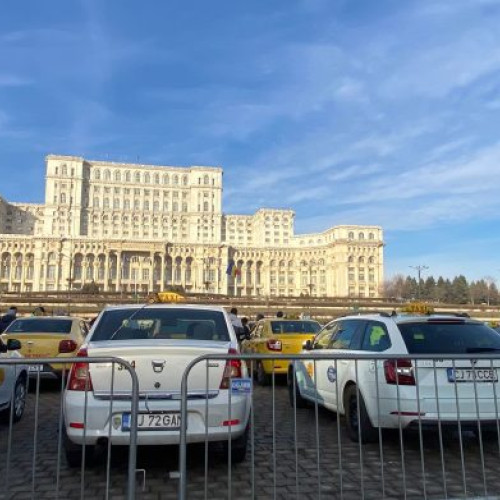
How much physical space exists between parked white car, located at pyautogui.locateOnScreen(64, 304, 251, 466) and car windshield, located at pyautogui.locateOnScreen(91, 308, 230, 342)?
0.52 meters

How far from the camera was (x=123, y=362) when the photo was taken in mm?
4258

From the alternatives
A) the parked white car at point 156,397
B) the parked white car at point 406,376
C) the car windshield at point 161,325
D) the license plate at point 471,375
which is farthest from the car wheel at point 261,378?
the license plate at point 471,375

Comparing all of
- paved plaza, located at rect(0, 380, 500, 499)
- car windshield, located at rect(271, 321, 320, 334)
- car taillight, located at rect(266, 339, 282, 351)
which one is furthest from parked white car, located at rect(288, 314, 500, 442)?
car windshield, located at rect(271, 321, 320, 334)

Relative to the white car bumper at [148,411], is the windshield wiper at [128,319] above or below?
above

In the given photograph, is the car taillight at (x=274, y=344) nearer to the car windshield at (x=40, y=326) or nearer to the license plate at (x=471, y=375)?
the car windshield at (x=40, y=326)

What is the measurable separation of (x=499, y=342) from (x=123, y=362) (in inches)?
190

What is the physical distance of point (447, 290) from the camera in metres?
126

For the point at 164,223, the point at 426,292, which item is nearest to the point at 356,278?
the point at 426,292

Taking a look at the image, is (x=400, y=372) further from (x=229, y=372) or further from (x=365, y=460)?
(x=229, y=372)

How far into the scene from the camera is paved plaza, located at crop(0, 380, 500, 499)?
190 inches

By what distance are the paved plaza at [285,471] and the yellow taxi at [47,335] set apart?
373 centimetres

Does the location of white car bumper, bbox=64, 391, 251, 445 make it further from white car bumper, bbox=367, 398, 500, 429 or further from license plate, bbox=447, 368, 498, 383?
license plate, bbox=447, 368, 498, 383

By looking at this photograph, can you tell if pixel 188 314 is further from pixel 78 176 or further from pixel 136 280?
pixel 78 176

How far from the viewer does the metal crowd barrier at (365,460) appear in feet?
15.1
